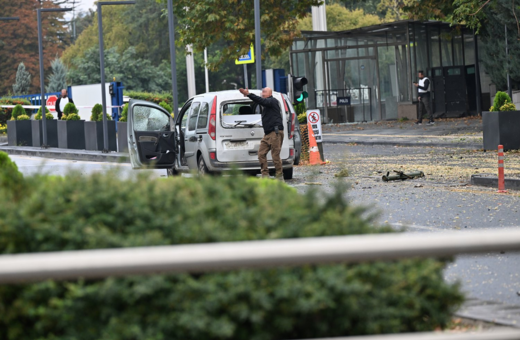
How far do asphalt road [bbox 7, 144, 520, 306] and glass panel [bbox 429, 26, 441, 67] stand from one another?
15.4 m

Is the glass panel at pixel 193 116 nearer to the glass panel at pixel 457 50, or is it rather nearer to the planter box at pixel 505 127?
the planter box at pixel 505 127

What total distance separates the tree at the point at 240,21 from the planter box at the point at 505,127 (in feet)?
48.0

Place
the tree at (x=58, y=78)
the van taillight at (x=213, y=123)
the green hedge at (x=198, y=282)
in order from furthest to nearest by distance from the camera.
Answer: the tree at (x=58, y=78), the van taillight at (x=213, y=123), the green hedge at (x=198, y=282)

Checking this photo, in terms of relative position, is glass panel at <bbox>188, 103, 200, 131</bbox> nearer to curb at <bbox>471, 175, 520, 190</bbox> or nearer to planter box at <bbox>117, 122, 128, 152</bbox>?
curb at <bbox>471, 175, 520, 190</bbox>

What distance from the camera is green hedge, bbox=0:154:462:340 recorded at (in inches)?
122

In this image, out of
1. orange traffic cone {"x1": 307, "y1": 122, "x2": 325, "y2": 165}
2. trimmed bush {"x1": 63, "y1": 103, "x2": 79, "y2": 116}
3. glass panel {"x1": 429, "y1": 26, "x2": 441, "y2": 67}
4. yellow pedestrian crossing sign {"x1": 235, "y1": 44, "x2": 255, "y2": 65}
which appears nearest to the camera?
orange traffic cone {"x1": 307, "y1": 122, "x2": 325, "y2": 165}

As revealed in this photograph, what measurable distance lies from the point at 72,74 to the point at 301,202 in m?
68.9

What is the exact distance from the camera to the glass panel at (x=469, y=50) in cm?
3756

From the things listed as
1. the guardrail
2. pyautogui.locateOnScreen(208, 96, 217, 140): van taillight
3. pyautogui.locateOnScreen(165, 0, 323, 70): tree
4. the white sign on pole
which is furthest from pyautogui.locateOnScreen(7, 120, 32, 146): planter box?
the guardrail

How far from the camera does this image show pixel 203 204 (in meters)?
3.66

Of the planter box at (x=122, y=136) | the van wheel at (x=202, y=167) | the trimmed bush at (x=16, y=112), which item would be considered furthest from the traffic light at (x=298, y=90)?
the trimmed bush at (x=16, y=112)

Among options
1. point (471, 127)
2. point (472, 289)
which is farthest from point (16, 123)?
point (472, 289)

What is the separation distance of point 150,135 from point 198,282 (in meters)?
14.3

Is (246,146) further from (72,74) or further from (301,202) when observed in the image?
(72,74)
